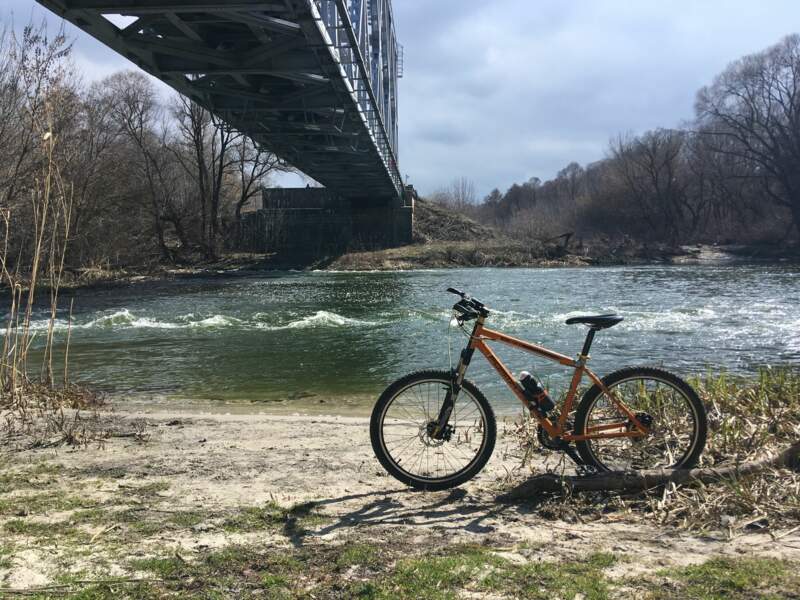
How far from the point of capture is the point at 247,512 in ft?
10.6

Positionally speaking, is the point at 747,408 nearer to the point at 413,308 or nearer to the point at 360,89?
the point at 413,308

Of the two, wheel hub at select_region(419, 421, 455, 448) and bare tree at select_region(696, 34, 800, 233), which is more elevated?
bare tree at select_region(696, 34, 800, 233)

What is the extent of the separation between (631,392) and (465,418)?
104 centimetres

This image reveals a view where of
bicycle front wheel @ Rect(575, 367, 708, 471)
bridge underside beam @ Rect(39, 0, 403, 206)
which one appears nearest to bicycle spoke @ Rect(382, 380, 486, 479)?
bicycle front wheel @ Rect(575, 367, 708, 471)

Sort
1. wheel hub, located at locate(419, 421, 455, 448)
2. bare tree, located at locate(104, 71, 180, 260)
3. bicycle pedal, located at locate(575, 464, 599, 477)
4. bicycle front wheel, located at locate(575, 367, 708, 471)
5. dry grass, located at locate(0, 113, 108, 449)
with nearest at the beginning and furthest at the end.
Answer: bicycle pedal, located at locate(575, 464, 599, 477) < bicycle front wheel, located at locate(575, 367, 708, 471) < wheel hub, located at locate(419, 421, 455, 448) < dry grass, located at locate(0, 113, 108, 449) < bare tree, located at locate(104, 71, 180, 260)

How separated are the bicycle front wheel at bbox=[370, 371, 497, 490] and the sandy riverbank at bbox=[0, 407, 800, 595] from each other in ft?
0.34

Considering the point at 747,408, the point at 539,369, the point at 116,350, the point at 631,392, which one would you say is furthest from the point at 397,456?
the point at 116,350

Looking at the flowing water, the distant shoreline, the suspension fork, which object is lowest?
the flowing water

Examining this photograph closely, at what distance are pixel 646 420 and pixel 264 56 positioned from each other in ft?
47.6

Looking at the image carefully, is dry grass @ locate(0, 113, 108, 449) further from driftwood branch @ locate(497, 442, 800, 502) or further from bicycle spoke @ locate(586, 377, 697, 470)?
bicycle spoke @ locate(586, 377, 697, 470)

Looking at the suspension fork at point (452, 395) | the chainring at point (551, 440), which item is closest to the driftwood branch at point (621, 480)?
the chainring at point (551, 440)

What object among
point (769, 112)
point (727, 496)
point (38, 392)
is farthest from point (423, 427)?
point (769, 112)

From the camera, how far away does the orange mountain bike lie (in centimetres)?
371

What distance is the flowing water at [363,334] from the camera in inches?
348
